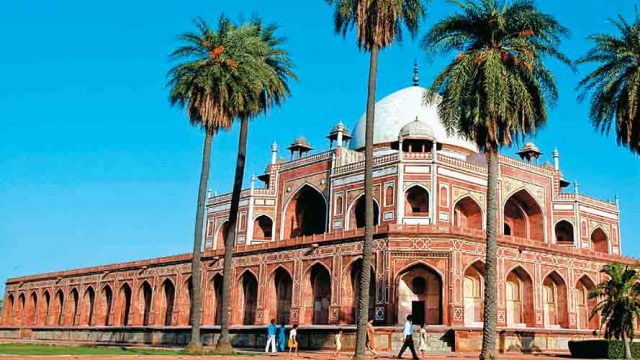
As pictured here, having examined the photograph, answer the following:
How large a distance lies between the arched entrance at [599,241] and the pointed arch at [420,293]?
2240 cm

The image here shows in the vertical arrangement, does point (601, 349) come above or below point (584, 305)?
below

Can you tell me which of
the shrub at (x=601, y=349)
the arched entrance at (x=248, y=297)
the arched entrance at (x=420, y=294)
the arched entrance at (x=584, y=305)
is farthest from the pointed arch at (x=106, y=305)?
the shrub at (x=601, y=349)

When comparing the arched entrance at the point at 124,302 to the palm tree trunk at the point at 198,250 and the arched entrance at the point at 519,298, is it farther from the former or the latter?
the arched entrance at the point at 519,298

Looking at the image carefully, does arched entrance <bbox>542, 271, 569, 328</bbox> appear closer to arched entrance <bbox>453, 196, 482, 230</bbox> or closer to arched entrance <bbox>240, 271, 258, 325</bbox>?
arched entrance <bbox>453, 196, 482, 230</bbox>

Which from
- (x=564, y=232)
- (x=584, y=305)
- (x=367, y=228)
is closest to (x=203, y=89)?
(x=367, y=228)

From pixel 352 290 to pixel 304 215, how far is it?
581 inches

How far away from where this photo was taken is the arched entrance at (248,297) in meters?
41.4

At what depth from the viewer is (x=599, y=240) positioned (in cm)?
5178

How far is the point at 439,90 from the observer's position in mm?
23203

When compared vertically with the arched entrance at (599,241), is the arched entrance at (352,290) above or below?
below

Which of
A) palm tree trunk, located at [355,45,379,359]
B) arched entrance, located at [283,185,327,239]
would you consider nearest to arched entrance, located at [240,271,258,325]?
arched entrance, located at [283,185,327,239]

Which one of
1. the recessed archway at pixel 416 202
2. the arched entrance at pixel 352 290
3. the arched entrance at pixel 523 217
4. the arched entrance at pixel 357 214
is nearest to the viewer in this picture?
the arched entrance at pixel 352 290

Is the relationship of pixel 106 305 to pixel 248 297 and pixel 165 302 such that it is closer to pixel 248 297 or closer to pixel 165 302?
pixel 165 302

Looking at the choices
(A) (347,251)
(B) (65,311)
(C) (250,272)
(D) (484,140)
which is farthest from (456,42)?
(B) (65,311)
